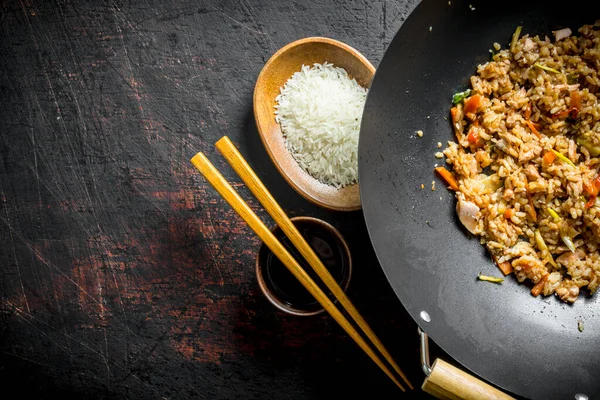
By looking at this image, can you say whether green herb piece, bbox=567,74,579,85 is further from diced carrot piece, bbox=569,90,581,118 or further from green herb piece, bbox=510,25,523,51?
green herb piece, bbox=510,25,523,51

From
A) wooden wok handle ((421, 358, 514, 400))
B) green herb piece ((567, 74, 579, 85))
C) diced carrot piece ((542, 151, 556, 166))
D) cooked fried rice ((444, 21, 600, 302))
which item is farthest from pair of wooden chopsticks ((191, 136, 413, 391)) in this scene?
green herb piece ((567, 74, 579, 85))

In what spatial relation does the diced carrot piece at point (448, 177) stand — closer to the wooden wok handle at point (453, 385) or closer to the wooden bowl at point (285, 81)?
the wooden bowl at point (285, 81)

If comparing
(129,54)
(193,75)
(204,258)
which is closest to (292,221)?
(204,258)

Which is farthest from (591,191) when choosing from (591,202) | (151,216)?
(151,216)

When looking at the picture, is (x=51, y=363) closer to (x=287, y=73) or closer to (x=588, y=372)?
(x=287, y=73)

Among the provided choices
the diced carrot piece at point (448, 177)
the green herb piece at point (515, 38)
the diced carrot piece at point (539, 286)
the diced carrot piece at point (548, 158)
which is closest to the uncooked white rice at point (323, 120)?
the diced carrot piece at point (448, 177)

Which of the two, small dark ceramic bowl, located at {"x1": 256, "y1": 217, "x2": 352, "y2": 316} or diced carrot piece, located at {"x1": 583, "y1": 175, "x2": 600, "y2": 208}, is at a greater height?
diced carrot piece, located at {"x1": 583, "y1": 175, "x2": 600, "y2": 208}
